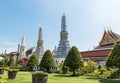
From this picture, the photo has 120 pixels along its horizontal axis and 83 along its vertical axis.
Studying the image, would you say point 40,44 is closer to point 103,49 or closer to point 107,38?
point 107,38

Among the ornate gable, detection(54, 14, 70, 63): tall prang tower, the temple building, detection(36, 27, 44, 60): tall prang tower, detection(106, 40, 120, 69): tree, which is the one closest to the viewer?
detection(106, 40, 120, 69): tree

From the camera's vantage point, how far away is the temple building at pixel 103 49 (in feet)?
165

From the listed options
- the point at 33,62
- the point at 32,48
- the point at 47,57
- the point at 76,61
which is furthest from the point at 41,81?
the point at 32,48

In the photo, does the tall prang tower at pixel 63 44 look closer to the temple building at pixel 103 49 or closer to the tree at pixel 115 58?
the temple building at pixel 103 49

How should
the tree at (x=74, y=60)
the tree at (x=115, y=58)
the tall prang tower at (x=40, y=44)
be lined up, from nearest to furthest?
the tree at (x=115, y=58), the tree at (x=74, y=60), the tall prang tower at (x=40, y=44)

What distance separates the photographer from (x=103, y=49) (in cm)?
5362

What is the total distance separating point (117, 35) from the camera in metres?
60.4

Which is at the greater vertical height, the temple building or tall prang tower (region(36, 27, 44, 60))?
tall prang tower (region(36, 27, 44, 60))

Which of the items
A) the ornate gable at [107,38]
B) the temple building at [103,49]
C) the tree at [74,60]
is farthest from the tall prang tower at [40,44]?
the tree at [74,60]

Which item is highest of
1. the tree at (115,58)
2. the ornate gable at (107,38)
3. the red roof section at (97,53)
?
the ornate gable at (107,38)

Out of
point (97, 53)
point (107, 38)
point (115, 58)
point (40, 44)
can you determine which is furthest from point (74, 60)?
point (40, 44)

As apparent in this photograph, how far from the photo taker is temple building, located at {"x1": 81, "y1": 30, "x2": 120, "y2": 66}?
5044cm

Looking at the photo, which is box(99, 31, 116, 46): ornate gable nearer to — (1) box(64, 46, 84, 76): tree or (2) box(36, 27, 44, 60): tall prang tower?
(1) box(64, 46, 84, 76): tree

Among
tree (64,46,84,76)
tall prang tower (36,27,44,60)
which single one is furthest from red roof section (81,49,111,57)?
tall prang tower (36,27,44,60)
